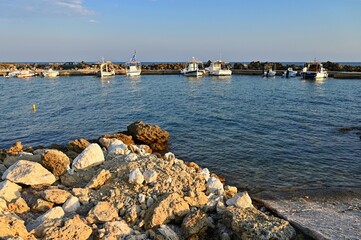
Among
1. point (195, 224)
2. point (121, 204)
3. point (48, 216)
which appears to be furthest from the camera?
point (121, 204)

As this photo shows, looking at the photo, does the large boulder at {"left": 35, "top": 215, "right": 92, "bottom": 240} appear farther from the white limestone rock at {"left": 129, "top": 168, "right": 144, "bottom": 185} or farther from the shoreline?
the white limestone rock at {"left": 129, "top": 168, "right": 144, "bottom": 185}

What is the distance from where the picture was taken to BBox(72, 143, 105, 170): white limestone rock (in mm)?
10367

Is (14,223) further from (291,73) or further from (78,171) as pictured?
(291,73)

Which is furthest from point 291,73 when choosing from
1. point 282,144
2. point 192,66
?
point 282,144

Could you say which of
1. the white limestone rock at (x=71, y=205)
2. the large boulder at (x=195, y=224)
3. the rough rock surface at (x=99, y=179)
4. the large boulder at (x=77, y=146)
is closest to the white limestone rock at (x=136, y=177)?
the rough rock surface at (x=99, y=179)

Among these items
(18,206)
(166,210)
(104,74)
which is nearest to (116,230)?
(166,210)

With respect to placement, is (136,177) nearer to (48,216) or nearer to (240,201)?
(48,216)

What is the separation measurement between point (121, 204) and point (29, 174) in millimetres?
3225

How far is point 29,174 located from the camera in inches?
373

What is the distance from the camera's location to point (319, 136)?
69.7 ft

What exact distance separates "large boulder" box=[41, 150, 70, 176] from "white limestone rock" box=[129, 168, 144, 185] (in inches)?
103

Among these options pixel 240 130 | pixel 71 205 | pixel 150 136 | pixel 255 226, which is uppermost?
pixel 71 205

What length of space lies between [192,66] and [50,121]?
62.7 meters

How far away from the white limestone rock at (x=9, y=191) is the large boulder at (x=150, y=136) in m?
10.3
